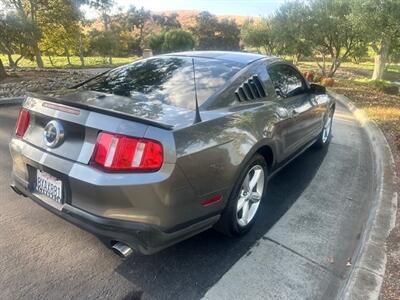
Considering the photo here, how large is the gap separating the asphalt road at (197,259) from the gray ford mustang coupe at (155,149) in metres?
0.31

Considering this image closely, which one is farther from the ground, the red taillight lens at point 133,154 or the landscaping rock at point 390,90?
the red taillight lens at point 133,154

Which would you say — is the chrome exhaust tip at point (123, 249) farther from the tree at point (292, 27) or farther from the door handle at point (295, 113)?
the tree at point (292, 27)

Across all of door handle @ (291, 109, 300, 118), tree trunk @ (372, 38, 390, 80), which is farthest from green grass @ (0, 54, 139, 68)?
door handle @ (291, 109, 300, 118)

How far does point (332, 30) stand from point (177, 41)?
28.0m

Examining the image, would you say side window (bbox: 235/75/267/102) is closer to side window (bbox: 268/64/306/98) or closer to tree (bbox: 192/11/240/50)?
side window (bbox: 268/64/306/98)

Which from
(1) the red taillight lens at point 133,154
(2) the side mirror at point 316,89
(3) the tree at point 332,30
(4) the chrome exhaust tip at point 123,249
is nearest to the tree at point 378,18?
(3) the tree at point 332,30

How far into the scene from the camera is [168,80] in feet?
10.1

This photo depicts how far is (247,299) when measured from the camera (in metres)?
2.42

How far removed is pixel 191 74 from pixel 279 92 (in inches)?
41.6

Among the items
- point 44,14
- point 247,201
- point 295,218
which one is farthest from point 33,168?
point 44,14

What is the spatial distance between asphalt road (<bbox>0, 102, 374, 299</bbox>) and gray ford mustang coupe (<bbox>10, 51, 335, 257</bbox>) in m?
0.31

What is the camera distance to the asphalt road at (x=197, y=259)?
8.01ft

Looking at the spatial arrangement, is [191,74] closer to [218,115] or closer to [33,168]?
[218,115]

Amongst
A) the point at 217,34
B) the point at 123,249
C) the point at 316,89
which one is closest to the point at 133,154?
the point at 123,249
